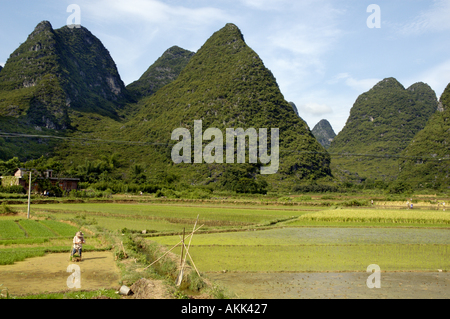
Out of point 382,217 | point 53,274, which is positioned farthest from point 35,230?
point 382,217

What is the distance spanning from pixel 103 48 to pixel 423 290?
178612 mm

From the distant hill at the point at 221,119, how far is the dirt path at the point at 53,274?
182ft

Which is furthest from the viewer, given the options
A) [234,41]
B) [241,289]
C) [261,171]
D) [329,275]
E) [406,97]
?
[406,97]

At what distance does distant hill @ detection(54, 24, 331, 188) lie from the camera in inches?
2985

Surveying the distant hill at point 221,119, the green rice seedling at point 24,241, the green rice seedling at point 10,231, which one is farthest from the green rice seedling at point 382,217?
the distant hill at point 221,119

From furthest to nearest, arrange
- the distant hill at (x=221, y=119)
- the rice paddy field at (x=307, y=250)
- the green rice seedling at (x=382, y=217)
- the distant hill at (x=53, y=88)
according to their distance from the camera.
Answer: the distant hill at (x=53, y=88) → the distant hill at (x=221, y=119) → the green rice seedling at (x=382, y=217) → the rice paddy field at (x=307, y=250)

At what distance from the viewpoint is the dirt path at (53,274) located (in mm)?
8641

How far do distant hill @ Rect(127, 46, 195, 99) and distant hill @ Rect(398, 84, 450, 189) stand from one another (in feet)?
385

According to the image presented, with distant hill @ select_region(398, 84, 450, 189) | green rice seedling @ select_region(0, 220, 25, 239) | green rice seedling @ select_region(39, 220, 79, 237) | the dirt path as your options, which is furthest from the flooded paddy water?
distant hill @ select_region(398, 84, 450, 189)

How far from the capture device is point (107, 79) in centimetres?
15738

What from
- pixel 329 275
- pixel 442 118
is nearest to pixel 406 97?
pixel 442 118

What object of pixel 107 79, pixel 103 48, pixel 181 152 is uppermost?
pixel 103 48

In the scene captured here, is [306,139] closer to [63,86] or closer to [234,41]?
[234,41]

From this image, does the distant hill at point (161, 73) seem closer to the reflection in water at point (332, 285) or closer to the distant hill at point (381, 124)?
the distant hill at point (381, 124)
